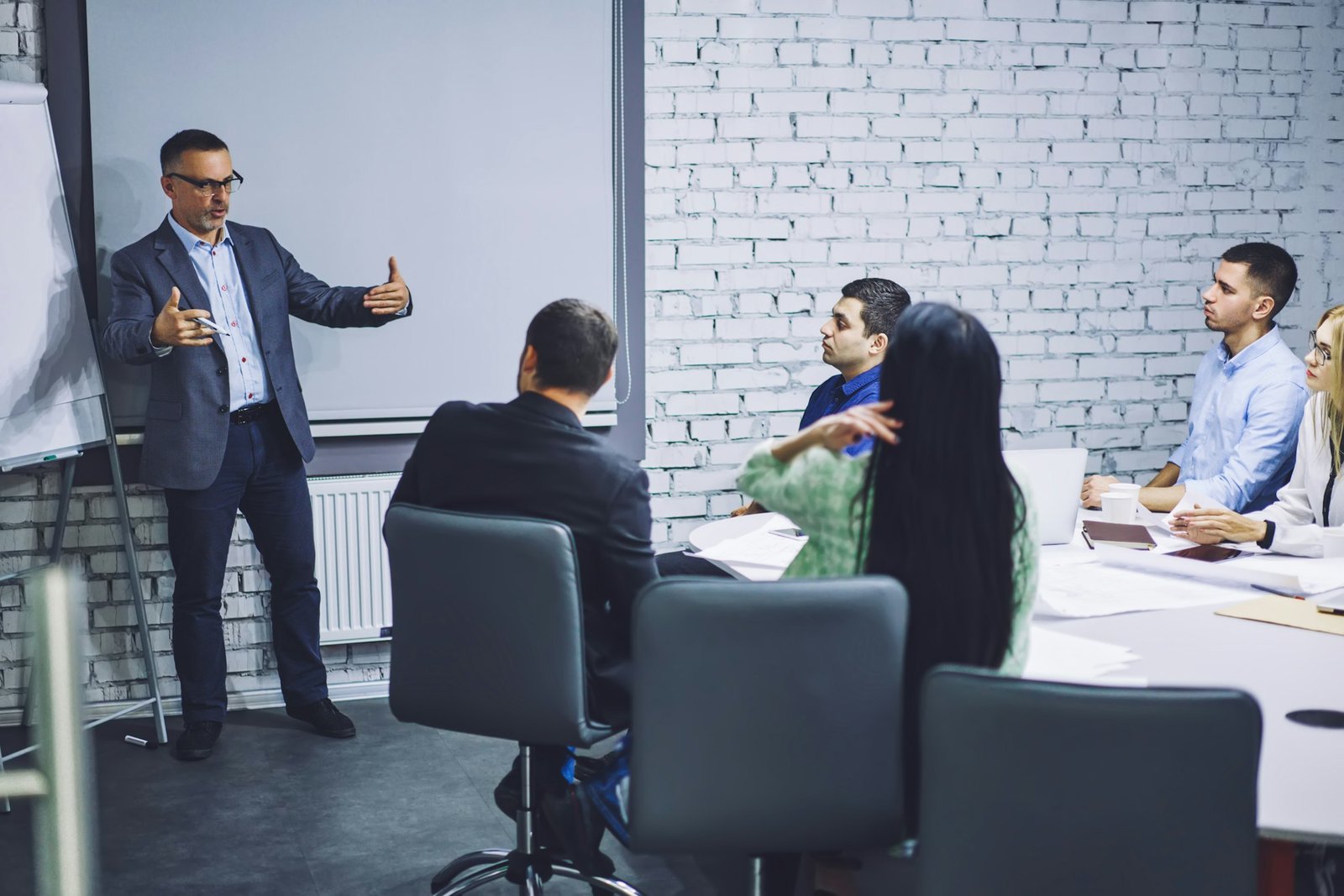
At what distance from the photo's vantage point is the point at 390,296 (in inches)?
131

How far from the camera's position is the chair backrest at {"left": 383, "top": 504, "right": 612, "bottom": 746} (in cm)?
184

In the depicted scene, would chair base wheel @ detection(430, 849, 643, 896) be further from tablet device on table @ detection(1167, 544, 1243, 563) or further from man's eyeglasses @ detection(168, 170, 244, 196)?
man's eyeglasses @ detection(168, 170, 244, 196)

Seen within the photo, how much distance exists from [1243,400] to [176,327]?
285cm

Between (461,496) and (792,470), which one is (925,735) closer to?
(792,470)

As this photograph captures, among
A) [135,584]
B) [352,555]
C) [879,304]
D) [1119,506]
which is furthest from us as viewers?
[352,555]

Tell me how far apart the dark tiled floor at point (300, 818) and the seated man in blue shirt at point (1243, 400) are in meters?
1.69

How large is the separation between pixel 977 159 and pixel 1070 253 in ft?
1.57

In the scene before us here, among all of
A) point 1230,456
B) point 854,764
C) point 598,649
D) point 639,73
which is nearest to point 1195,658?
point 854,764

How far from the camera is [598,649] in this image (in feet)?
6.45

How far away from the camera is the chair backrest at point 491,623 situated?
1.84 meters

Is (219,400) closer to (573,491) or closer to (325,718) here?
(325,718)

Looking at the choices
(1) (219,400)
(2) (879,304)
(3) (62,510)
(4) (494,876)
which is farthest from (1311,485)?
(3) (62,510)

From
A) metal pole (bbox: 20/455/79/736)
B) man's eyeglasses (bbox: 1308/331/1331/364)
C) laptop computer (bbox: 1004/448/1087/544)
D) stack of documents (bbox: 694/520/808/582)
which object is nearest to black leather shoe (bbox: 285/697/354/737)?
metal pole (bbox: 20/455/79/736)

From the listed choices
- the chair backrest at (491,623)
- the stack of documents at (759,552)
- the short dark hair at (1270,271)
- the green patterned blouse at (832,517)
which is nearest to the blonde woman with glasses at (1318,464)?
the short dark hair at (1270,271)
